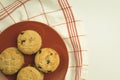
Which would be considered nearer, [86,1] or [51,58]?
[51,58]

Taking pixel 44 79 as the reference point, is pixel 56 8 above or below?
above

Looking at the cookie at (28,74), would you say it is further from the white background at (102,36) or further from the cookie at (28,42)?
the white background at (102,36)

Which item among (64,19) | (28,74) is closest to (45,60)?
(28,74)

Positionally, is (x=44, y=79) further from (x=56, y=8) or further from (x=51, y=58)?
(x=56, y=8)

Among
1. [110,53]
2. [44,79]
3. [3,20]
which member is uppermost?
[3,20]

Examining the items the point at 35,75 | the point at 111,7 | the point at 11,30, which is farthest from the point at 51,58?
the point at 111,7

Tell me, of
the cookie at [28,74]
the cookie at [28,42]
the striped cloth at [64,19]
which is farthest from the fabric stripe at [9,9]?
the cookie at [28,74]
